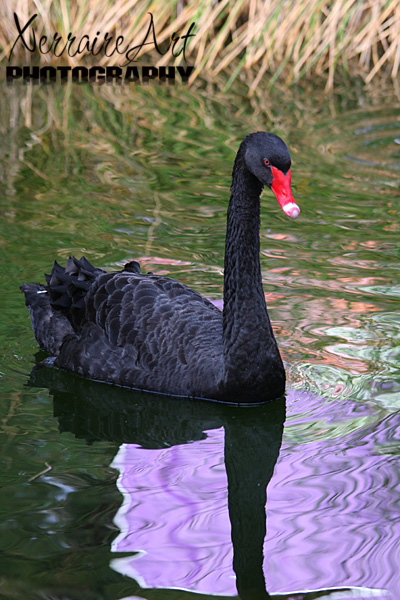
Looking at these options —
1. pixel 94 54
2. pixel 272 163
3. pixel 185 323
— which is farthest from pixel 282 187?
pixel 94 54

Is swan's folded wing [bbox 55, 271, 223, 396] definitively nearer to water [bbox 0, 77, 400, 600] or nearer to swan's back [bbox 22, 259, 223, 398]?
swan's back [bbox 22, 259, 223, 398]

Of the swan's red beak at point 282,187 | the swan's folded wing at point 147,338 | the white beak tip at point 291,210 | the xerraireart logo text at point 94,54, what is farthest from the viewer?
the xerraireart logo text at point 94,54

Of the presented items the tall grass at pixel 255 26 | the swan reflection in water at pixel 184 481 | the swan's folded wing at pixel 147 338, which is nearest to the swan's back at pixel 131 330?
the swan's folded wing at pixel 147 338

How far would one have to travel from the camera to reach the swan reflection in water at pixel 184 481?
313cm

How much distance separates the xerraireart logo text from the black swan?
219 inches

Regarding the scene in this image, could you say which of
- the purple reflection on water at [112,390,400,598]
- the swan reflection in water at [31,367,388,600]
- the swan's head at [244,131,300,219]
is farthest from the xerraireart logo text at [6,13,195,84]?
the purple reflection on water at [112,390,400,598]

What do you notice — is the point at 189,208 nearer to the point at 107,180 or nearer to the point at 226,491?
the point at 107,180

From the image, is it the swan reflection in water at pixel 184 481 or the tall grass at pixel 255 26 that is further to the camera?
the tall grass at pixel 255 26

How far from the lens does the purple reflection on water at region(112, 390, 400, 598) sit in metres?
3.14

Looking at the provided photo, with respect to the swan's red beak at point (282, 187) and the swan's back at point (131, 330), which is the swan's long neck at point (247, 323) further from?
the swan's red beak at point (282, 187)

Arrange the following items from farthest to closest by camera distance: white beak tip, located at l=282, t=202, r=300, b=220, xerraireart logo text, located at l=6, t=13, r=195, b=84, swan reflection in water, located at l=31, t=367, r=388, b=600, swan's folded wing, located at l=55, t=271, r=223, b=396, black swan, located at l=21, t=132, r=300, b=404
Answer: xerraireart logo text, located at l=6, t=13, r=195, b=84, swan's folded wing, located at l=55, t=271, r=223, b=396, black swan, located at l=21, t=132, r=300, b=404, white beak tip, located at l=282, t=202, r=300, b=220, swan reflection in water, located at l=31, t=367, r=388, b=600

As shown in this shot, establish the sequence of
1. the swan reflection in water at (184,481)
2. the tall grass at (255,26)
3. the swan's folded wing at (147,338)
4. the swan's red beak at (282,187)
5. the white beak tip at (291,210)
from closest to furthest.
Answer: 1. the swan reflection in water at (184,481)
2. the white beak tip at (291,210)
3. the swan's red beak at (282,187)
4. the swan's folded wing at (147,338)
5. the tall grass at (255,26)

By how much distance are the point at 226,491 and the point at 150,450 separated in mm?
430

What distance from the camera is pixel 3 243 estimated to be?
591 cm
